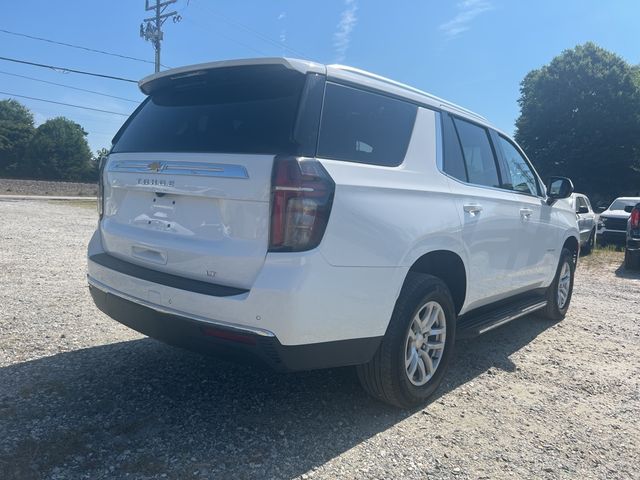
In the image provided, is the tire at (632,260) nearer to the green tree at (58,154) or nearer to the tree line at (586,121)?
the tree line at (586,121)

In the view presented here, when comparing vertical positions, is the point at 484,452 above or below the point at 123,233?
below

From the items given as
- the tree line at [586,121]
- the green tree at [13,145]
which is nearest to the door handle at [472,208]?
the tree line at [586,121]

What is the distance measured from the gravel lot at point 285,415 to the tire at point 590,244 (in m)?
9.70

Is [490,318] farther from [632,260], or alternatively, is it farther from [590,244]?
[590,244]

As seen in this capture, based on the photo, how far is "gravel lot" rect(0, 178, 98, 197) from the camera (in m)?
39.9

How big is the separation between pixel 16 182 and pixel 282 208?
47.2m

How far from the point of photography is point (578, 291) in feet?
26.1

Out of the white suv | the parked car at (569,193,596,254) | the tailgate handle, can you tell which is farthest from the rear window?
the parked car at (569,193,596,254)

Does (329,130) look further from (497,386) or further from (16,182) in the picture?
(16,182)

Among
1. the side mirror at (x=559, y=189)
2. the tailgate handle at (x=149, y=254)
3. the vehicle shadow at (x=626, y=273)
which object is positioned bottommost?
the vehicle shadow at (x=626, y=273)

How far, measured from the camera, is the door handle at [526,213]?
4.45 metres

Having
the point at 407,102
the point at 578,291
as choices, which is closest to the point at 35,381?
the point at 407,102

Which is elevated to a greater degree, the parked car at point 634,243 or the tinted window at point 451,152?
the tinted window at point 451,152

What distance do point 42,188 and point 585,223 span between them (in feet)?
139
